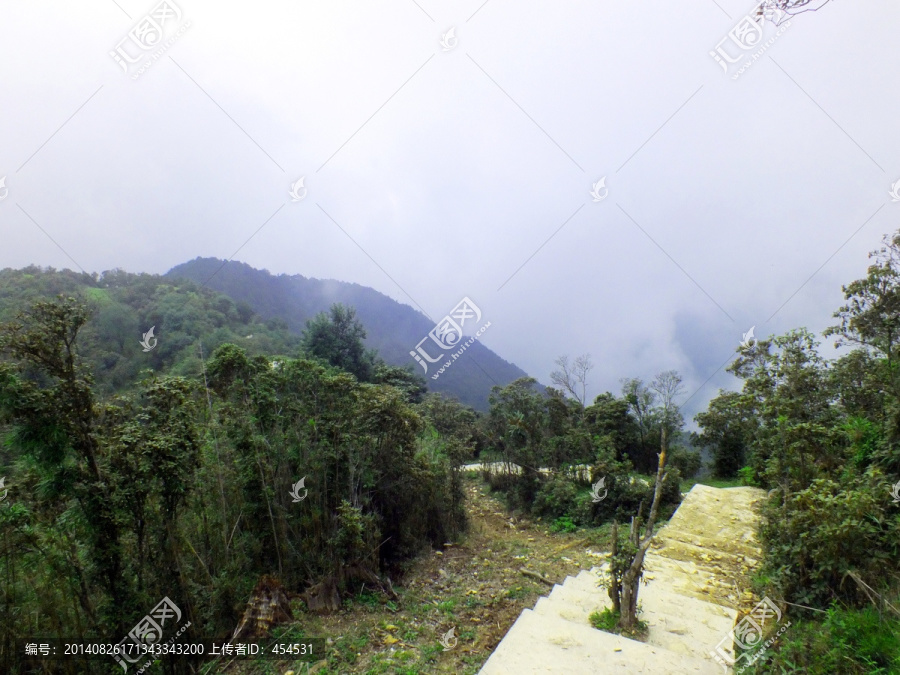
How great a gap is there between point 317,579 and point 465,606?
5.30 feet

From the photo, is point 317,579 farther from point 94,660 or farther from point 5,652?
point 5,652

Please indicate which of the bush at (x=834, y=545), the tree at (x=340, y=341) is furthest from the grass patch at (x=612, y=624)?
the tree at (x=340, y=341)

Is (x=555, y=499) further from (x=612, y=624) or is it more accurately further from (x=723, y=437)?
(x=723, y=437)

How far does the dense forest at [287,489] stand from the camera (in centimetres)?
323

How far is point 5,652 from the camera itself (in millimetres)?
3145

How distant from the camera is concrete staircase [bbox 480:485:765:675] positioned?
2898 mm

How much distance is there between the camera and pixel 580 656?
296 cm

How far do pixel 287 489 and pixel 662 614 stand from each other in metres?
3.83

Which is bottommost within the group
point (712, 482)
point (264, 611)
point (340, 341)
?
point (264, 611)

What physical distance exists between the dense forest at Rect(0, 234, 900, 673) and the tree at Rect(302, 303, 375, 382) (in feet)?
39.0

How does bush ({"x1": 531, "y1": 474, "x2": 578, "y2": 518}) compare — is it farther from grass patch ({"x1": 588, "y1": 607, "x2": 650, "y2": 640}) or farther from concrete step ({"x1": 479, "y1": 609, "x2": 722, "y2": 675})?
concrete step ({"x1": 479, "y1": 609, "x2": 722, "y2": 675})

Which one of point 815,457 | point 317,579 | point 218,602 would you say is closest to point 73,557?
point 218,602

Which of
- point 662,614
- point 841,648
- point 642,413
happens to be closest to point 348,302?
point 642,413

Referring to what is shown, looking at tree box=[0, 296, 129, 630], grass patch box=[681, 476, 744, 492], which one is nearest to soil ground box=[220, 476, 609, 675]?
tree box=[0, 296, 129, 630]
